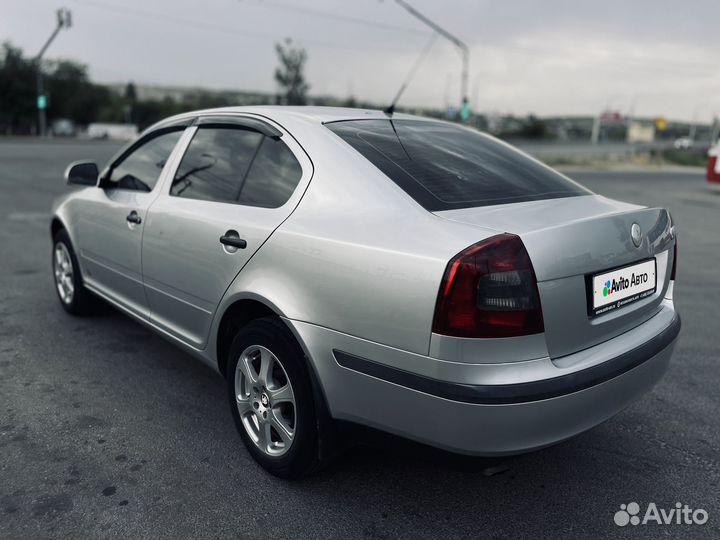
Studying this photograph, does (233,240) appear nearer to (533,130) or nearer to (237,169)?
(237,169)

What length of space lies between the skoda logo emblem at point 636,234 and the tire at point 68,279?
3.72 metres

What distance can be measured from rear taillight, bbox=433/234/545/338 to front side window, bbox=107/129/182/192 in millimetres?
2185

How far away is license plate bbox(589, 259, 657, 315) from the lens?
228 cm

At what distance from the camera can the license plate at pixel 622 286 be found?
228 centimetres

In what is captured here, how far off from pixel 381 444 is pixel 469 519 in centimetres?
51

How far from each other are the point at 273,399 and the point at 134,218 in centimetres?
155

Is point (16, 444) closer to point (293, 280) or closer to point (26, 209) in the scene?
point (293, 280)

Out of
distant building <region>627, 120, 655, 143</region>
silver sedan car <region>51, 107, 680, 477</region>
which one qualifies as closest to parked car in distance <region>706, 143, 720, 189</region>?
silver sedan car <region>51, 107, 680, 477</region>

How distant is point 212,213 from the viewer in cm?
296

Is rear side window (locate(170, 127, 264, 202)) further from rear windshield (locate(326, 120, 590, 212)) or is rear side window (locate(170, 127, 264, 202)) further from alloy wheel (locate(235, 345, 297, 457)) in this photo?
alloy wheel (locate(235, 345, 297, 457))

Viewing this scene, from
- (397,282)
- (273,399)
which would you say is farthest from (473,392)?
(273,399)

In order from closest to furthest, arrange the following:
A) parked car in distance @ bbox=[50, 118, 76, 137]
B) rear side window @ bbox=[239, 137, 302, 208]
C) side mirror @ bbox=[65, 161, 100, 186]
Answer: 1. rear side window @ bbox=[239, 137, 302, 208]
2. side mirror @ bbox=[65, 161, 100, 186]
3. parked car in distance @ bbox=[50, 118, 76, 137]

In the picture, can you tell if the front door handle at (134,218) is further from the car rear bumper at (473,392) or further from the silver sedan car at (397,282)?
the car rear bumper at (473,392)

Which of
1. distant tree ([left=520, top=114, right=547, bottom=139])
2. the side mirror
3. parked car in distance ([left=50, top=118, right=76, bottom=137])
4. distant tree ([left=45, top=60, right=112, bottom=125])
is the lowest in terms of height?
the side mirror
